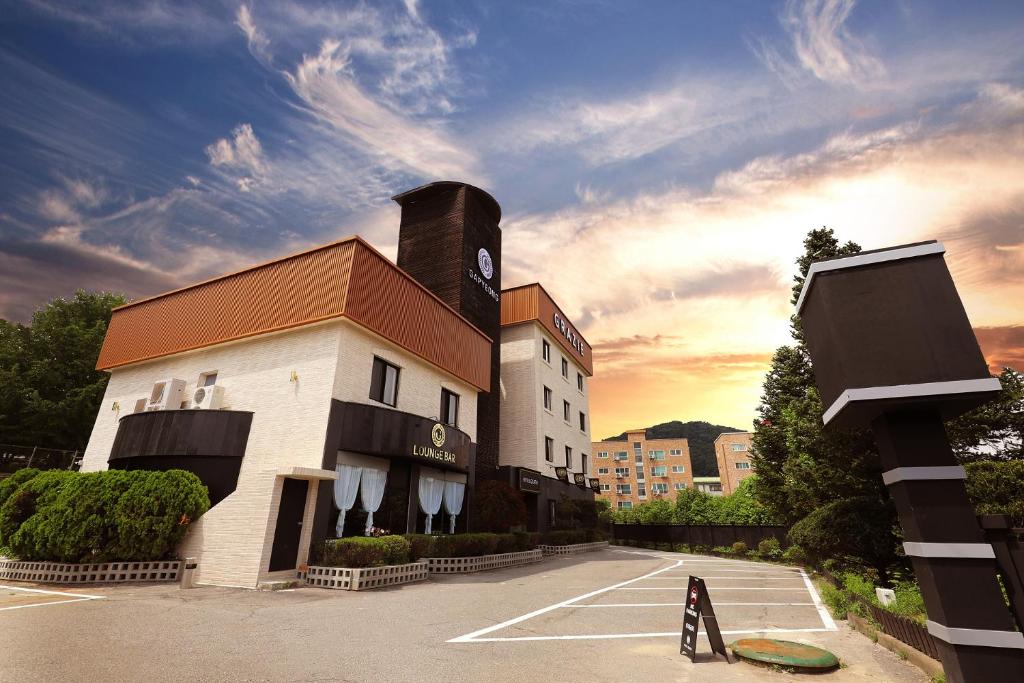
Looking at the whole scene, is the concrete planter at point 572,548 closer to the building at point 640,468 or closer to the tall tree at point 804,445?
the tall tree at point 804,445

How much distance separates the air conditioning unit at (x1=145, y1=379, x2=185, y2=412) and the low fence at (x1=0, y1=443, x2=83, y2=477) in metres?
16.2

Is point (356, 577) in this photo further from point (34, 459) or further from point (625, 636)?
point (34, 459)

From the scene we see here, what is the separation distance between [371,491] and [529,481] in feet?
40.8

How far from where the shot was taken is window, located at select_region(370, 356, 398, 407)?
17.9m

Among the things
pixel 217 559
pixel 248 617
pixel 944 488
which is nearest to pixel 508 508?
pixel 217 559

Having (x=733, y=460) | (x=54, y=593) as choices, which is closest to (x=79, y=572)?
(x=54, y=593)

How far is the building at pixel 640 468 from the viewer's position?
80250mm

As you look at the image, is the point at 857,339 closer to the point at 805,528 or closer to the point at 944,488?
the point at 944,488

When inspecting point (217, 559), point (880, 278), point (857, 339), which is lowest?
point (217, 559)

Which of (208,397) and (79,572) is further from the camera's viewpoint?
(208,397)

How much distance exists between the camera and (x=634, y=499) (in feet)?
266

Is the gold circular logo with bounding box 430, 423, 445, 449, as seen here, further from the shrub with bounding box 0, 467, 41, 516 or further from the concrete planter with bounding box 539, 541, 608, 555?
the shrub with bounding box 0, 467, 41, 516

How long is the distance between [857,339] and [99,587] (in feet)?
54.6

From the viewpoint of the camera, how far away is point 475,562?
59.6 ft
